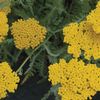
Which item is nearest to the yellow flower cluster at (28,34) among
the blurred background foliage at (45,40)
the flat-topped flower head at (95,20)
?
the blurred background foliage at (45,40)

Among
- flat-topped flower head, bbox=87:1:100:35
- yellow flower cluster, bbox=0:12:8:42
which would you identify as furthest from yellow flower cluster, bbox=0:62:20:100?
flat-topped flower head, bbox=87:1:100:35

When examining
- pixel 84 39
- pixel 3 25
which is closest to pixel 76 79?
pixel 84 39

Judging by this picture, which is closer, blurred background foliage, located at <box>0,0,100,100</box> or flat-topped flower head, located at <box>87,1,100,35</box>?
flat-topped flower head, located at <box>87,1,100,35</box>

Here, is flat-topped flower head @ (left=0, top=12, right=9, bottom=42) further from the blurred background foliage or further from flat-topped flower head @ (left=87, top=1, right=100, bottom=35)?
flat-topped flower head @ (left=87, top=1, right=100, bottom=35)

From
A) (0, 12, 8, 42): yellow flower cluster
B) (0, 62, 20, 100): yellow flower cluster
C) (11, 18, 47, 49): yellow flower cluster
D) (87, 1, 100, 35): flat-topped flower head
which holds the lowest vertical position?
(0, 62, 20, 100): yellow flower cluster

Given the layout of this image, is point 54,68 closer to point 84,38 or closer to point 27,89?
point 84,38
